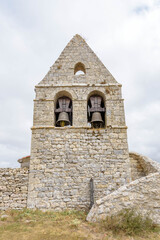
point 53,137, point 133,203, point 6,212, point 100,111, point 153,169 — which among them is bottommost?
point 6,212

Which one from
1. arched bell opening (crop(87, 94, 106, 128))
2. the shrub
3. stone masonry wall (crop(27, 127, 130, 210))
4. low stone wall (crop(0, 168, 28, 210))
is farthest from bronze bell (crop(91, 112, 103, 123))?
the shrub

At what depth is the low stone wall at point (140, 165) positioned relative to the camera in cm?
699

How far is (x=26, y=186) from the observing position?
6.82 meters

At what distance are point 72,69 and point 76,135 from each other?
11.1 feet

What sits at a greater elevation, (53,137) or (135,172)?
(53,137)

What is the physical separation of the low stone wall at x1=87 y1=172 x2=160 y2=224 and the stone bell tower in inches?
54.9

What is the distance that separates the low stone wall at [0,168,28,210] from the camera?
6590mm

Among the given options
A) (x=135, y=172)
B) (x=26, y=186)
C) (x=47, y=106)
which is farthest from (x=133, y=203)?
(x=47, y=106)

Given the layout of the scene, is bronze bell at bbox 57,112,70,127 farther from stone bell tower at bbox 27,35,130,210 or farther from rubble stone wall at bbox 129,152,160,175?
rubble stone wall at bbox 129,152,160,175

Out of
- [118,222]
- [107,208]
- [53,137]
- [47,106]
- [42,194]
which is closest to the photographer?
[118,222]

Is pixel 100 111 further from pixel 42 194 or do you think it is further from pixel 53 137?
pixel 42 194

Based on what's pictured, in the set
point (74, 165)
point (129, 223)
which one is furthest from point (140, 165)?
point (129, 223)

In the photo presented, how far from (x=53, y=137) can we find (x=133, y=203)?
12.9ft

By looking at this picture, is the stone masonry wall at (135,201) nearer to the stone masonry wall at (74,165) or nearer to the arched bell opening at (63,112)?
the stone masonry wall at (74,165)
